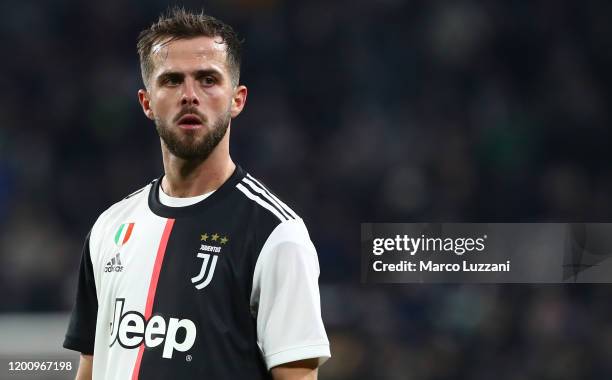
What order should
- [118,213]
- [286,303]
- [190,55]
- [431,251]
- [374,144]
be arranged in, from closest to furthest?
[286,303], [190,55], [118,213], [431,251], [374,144]

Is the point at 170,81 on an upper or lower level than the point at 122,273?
upper

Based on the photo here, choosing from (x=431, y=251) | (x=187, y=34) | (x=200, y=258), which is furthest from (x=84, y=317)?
(x=431, y=251)

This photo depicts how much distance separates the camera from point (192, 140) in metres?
1.41

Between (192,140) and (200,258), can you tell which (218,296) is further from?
(192,140)

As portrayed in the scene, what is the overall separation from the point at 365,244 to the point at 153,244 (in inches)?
70.8

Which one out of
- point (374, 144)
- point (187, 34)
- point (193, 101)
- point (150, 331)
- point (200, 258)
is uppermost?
point (374, 144)

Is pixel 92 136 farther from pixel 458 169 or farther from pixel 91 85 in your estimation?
pixel 458 169

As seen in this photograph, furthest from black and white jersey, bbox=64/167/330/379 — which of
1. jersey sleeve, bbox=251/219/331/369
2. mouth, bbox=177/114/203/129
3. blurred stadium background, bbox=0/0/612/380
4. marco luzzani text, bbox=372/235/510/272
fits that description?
blurred stadium background, bbox=0/0/612/380

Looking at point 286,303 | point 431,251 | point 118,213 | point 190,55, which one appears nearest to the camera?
point 286,303

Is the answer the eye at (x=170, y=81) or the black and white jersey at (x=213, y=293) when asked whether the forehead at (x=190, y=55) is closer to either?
the eye at (x=170, y=81)

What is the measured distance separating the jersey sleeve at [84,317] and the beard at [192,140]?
0.27 metres

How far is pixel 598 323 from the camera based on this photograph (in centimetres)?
375

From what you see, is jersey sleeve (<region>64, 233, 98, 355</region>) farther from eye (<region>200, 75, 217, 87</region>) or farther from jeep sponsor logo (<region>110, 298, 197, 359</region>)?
eye (<region>200, 75, 217, 87</region>)

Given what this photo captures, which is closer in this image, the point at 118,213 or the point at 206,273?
the point at 206,273
